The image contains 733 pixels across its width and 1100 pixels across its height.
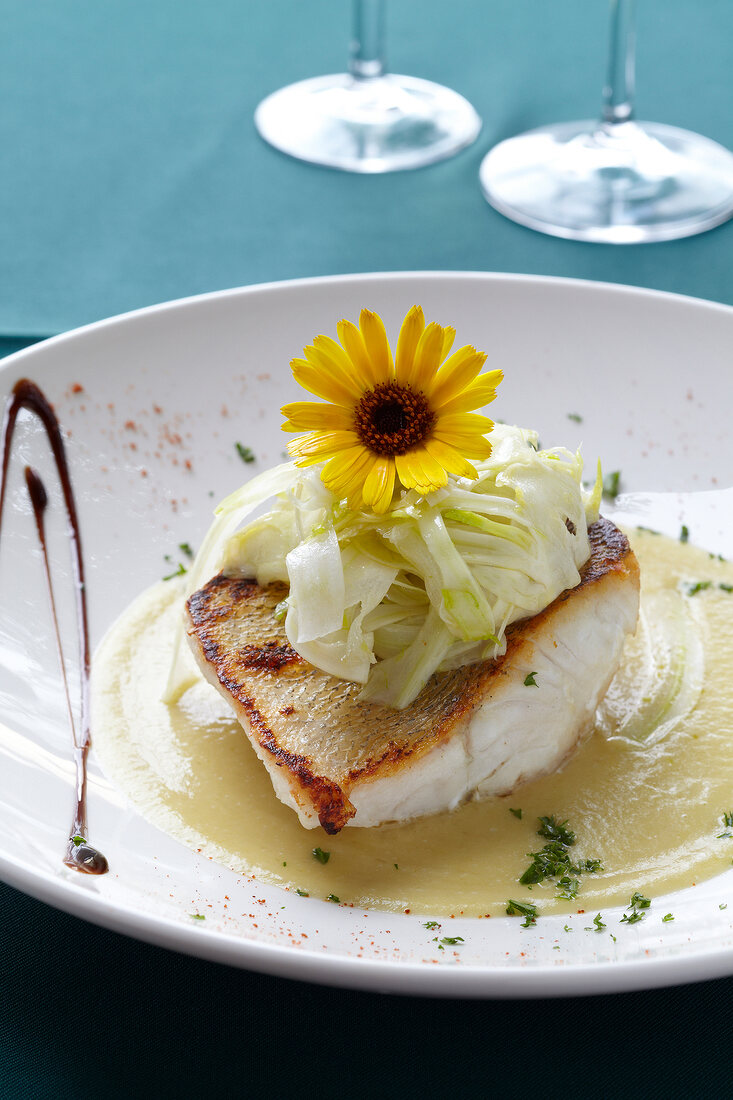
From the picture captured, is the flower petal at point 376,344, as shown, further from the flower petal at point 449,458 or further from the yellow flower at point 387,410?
the flower petal at point 449,458

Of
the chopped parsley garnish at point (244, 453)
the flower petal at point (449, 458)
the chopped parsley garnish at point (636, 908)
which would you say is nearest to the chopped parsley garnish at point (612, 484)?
the chopped parsley garnish at point (244, 453)

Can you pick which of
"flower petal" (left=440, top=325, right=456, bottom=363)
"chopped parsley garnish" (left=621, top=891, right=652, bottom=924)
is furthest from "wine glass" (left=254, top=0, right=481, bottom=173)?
"chopped parsley garnish" (left=621, top=891, right=652, bottom=924)

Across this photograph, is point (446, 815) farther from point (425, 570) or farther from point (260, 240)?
point (260, 240)

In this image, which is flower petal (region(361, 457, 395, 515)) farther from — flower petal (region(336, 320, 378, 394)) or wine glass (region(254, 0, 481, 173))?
wine glass (region(254, 0, 481, 173))

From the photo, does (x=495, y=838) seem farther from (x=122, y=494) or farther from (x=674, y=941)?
(x=122, y=494)

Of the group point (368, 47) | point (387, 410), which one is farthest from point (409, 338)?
point (368, 47)

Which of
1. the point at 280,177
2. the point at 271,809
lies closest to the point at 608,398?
the point at 271,809
